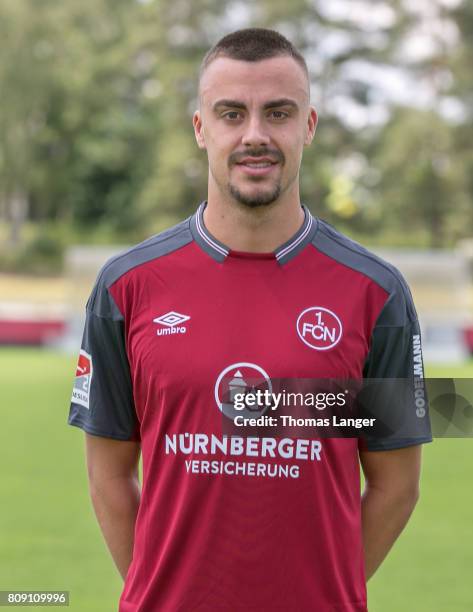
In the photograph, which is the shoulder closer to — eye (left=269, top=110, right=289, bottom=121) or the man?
the man

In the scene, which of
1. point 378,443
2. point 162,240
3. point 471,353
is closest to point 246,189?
point 162,240

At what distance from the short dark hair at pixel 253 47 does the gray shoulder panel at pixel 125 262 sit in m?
0.37

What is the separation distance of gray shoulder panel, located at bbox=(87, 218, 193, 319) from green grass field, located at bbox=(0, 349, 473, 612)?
1.21 meters

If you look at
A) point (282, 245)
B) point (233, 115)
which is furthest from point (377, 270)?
point (233, 115)

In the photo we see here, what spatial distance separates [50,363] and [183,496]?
14.7m

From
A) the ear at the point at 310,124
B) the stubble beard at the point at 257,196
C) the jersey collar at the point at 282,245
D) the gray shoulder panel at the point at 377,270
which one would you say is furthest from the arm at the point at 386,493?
the ear at the point at 310,124

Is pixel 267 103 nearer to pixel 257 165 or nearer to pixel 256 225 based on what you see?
pixel 257 165

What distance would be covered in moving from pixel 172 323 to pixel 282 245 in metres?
0.28

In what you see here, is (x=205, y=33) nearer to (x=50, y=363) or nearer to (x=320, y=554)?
(x=50, y=363)

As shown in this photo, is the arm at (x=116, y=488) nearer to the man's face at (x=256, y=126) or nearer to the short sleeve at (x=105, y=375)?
the short sleeve at (x=105, y=375)

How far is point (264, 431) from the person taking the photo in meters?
2.18

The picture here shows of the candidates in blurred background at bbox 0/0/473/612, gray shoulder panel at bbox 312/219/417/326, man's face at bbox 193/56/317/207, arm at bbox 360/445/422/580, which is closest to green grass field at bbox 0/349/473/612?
arm at bbox 360/445/422/580

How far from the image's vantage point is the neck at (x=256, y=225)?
2.26 meters

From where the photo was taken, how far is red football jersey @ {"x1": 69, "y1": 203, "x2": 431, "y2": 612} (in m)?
2.12
